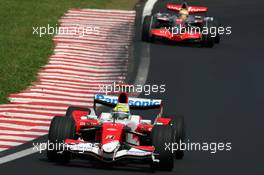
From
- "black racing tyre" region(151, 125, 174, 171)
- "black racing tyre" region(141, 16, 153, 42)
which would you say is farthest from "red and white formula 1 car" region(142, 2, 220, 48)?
"black racing tyre" region(151, 125, 174, 171)

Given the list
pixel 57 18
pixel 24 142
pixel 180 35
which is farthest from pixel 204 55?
pixel 24 142

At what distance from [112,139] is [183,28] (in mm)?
14861

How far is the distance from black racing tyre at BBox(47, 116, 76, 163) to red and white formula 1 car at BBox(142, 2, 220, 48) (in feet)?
47.1

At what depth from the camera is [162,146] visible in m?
15.4

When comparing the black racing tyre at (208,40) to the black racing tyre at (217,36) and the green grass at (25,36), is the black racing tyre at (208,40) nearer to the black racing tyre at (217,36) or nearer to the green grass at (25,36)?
the black racing tyre at (217,36)

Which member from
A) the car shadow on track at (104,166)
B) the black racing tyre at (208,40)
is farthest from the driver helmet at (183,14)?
the car shadow on track at (104,166)

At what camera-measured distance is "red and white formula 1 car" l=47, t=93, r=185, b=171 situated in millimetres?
15336

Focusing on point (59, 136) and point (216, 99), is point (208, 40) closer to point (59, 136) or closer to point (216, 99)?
point (216, 99)

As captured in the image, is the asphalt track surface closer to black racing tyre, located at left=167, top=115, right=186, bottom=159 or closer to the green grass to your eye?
black racing tyre, located at left=167, top=115, right=186, bottom=159

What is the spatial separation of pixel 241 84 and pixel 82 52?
4.82m

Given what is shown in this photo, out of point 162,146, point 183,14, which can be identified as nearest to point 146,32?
point 183,14

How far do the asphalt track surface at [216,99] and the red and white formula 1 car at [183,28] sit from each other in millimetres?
304

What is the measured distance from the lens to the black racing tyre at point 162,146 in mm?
15367

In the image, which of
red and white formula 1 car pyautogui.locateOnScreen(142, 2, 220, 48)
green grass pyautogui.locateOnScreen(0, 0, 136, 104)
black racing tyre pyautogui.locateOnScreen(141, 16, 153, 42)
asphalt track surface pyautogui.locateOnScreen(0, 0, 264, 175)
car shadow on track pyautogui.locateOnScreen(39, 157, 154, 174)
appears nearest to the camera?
car shadow on track pyautogui.locateOnScreen(39, 157, 154, 174)
